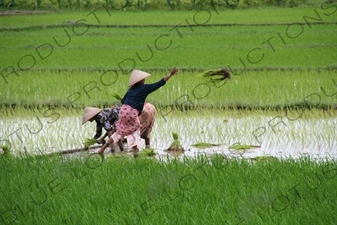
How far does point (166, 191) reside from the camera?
15.5 ft

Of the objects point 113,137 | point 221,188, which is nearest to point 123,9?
point 113,137

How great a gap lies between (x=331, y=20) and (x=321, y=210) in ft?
29.6

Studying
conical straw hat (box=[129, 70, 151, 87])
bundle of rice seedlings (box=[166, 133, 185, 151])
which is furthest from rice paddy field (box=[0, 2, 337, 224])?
conical straw hat (box=[129, 70, 151, 87])

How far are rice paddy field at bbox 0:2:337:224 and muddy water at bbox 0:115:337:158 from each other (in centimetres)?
2

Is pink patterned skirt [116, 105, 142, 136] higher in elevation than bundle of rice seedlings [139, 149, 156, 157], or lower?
higher

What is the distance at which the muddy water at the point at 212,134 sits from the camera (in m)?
6.31

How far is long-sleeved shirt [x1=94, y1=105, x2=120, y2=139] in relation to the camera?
604cm

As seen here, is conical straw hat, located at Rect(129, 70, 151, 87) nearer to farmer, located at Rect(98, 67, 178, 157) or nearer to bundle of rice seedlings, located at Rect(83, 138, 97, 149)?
farmer, located at Rect(98, 67, 178, 157)

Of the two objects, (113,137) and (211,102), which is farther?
(211,102)

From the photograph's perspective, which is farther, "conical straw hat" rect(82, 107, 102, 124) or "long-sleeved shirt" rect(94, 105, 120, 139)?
"long-sleeved shirt" rect(94, 105, 120, 139)

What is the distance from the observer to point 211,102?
785 centimetres

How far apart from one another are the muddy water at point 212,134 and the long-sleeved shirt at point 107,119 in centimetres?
40

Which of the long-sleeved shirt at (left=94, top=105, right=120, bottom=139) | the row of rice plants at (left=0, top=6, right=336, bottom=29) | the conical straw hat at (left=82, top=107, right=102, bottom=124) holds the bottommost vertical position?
the long-sleeved shirt at (left=94, top=105, right=120, bottom=139)

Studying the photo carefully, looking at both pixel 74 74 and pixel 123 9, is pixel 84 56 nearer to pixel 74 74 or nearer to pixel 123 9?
pixel 74 74
